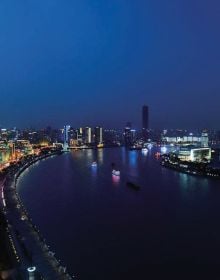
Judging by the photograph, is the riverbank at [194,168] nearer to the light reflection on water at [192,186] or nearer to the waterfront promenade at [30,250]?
the light reflection on water at [192,186]

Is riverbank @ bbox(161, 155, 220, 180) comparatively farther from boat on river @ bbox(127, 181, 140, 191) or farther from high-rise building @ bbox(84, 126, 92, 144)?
high-rise building @ bbox(84, 126, 92, 144)

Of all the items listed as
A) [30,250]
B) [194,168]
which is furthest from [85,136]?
[30,250]

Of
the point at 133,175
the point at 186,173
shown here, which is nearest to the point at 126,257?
the point at 133,175

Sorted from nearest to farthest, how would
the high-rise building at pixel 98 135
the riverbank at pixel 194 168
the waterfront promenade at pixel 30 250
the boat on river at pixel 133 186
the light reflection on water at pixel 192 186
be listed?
the waterfront promenade at pixel 30 250
the light reflection on water at pixel 192 186
the boat on river at pixel 133 186
the riverbank at pixel 194 168
the high-rise building at pixel 98 135

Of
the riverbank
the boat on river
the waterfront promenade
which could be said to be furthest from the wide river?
the riverbank

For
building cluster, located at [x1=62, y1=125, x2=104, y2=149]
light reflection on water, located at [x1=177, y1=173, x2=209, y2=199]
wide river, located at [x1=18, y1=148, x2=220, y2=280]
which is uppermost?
building cluster, located at [x1=62, y1=125, x2=104, y2=149]

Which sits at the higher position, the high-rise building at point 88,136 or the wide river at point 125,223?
the high-rise building at point 88,136

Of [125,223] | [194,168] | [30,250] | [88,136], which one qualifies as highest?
[88,136]

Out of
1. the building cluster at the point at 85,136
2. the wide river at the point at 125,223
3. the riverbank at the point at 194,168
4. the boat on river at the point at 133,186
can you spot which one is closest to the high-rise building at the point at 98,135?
the building cluster at the point at 85,136

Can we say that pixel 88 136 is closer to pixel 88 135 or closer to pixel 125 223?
pixel 88 135
